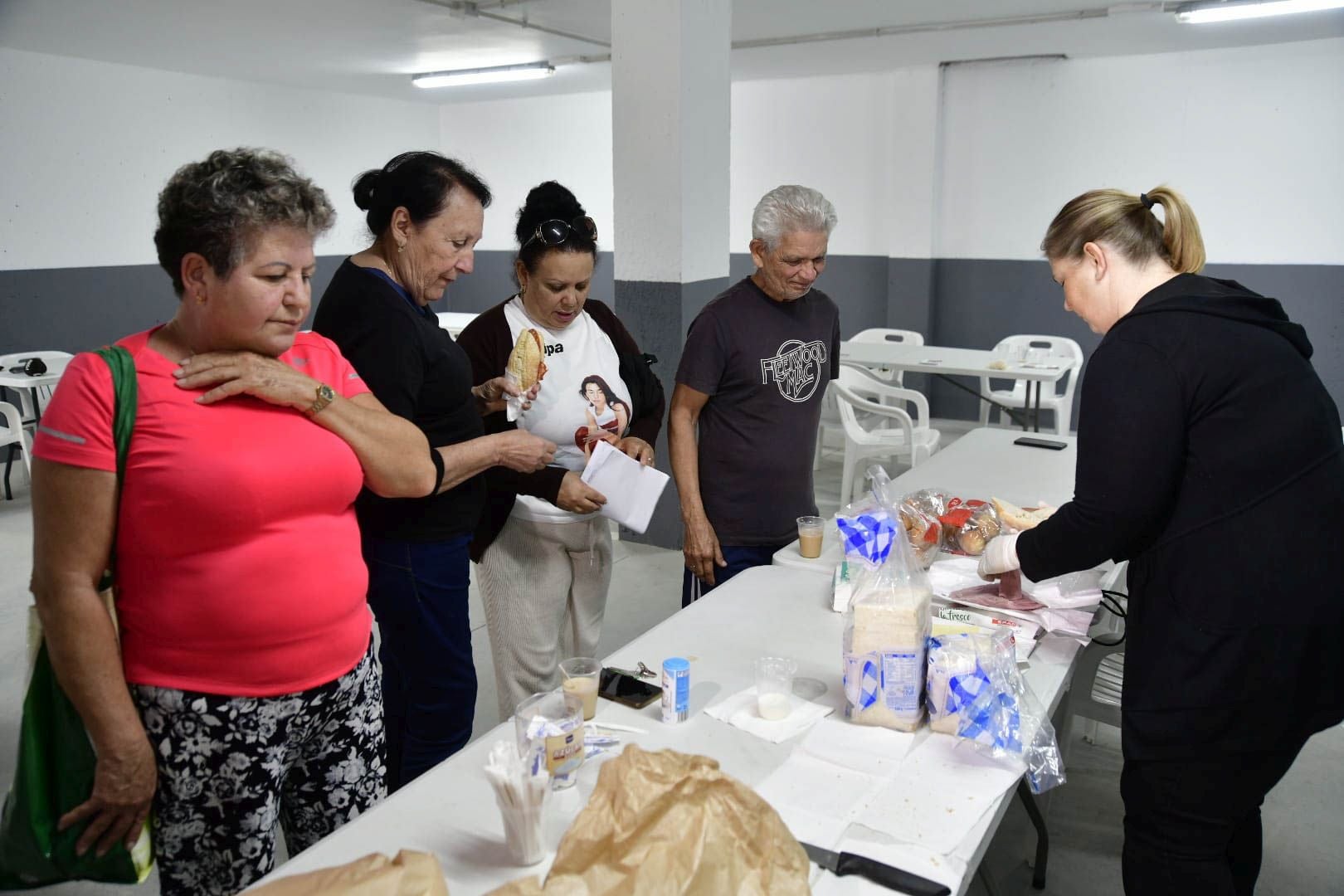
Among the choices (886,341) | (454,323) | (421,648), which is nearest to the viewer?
(421,648)

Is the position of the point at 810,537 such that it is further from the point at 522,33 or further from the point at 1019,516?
the point at 522,33

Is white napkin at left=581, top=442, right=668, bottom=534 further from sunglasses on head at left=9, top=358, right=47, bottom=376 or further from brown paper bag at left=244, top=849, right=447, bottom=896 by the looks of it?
sunglasses on head at left=9, top=358, right=47, bottom=376

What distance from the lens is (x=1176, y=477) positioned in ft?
4.96

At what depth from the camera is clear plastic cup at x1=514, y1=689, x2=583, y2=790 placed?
134 cm

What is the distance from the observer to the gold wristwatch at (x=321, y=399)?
1436 millimetres

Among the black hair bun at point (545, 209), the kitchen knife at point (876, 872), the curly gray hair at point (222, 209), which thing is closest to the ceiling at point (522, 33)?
the black hair bun at point (545, 209)

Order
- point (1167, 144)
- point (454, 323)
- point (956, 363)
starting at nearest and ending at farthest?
point (956, 363) → point (1167, 144) → point (454, 323)

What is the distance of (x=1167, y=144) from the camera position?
23.3ft

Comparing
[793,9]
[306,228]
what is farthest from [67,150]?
[306,228]

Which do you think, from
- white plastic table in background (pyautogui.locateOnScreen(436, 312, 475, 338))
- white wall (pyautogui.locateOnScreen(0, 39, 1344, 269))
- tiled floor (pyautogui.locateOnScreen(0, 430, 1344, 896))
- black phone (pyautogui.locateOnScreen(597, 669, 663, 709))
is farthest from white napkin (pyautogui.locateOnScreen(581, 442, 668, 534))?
white wall (pyautogui.locateOnScreen(0, 39, 1344, 269))

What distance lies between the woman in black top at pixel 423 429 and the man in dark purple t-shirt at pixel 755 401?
58 centimetres

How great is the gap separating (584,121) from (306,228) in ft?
28.4

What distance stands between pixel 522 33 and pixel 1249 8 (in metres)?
4.41

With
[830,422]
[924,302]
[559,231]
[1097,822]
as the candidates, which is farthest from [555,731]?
[924,302]
